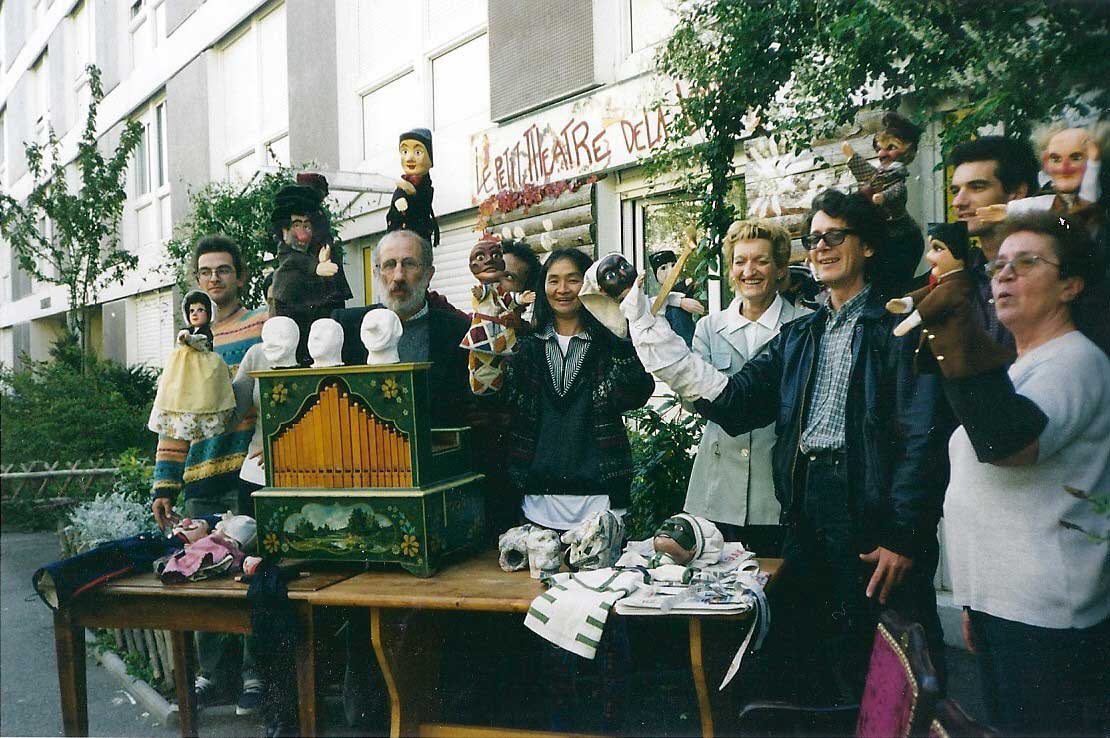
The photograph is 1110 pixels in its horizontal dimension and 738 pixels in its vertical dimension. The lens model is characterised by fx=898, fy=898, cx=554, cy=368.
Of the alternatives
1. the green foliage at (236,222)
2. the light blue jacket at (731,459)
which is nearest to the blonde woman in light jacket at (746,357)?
the light blue jacket at (731,459)

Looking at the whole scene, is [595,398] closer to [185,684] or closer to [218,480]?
[218,480]

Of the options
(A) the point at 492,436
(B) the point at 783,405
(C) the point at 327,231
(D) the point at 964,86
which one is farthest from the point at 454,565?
(D) the point at 964,86

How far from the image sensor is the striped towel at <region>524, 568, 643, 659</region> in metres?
2.14

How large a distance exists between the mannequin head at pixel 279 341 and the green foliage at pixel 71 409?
130cm

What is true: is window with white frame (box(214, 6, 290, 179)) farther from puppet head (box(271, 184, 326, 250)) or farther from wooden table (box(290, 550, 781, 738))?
wooden table (box(290, 550, 781, 738))

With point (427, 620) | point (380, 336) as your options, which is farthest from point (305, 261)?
point (427, 620)

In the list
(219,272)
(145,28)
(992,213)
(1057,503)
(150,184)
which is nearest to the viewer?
(1057,503)

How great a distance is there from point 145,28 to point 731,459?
9.94 ft

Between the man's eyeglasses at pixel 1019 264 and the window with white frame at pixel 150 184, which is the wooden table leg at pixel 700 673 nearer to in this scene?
the man's eyeglasses at pixel 1019 264

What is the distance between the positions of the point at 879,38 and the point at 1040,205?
1.94 feet

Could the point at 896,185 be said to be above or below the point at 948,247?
above

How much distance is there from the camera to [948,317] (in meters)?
2.02

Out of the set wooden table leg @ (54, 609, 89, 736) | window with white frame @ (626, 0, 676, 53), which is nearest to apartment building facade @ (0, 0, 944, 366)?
window with white frame @ (626, 0, 676, 53)

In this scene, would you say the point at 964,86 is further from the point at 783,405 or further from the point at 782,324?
the point at 783,405
